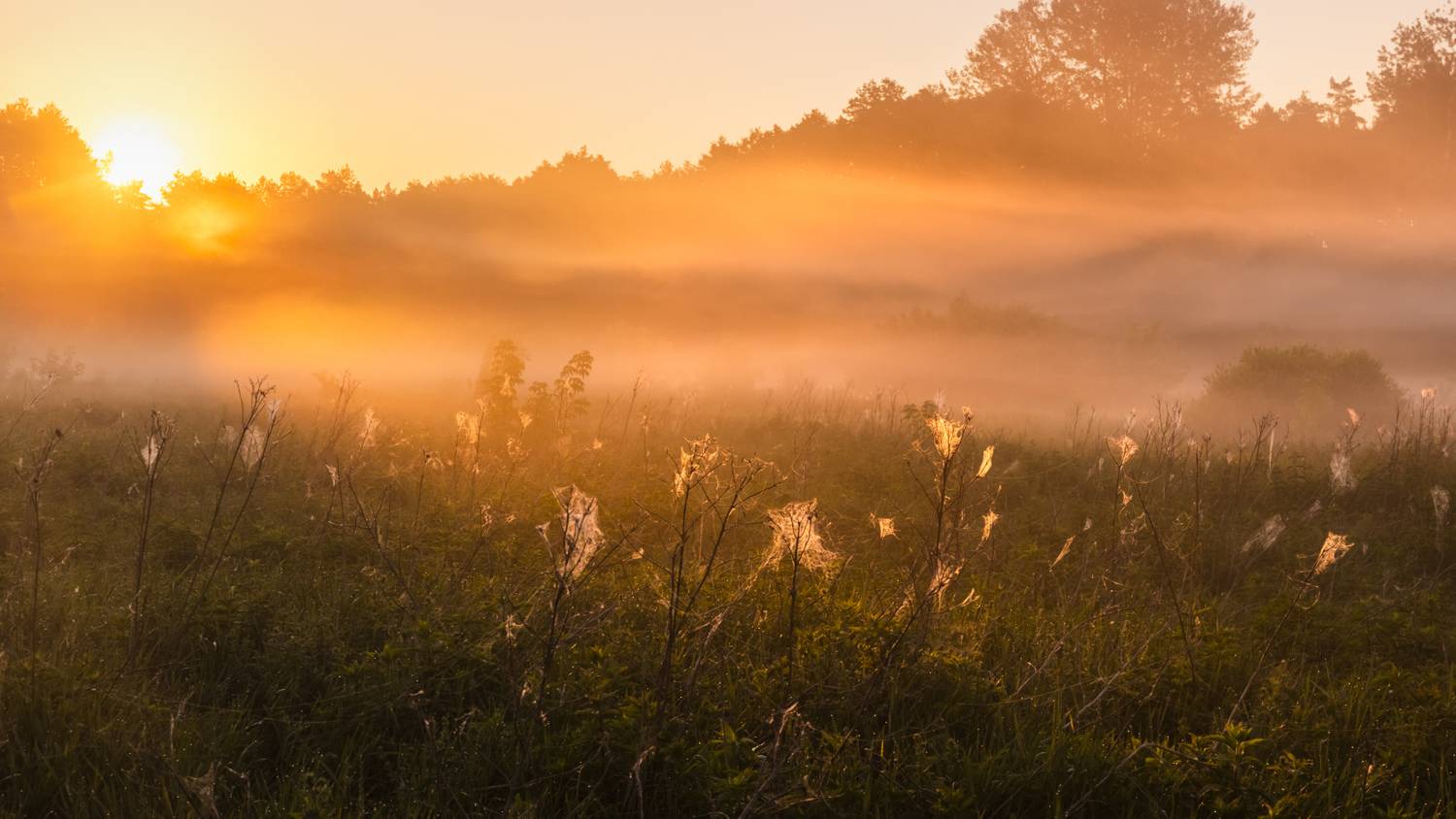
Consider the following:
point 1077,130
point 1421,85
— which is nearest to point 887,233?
point 1077,130

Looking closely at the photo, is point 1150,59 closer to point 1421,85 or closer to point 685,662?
point 1421,85

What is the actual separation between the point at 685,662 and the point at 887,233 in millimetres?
31727

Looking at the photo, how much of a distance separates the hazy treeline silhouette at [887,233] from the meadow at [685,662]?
58.9 feet

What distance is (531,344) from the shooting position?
95.3ft

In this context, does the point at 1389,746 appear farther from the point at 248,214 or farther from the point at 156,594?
the point at 248,214

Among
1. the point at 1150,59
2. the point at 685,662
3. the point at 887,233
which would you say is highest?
the point at 1150,59

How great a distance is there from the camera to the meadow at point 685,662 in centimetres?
325

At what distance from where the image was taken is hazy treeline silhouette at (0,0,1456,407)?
1125 inches

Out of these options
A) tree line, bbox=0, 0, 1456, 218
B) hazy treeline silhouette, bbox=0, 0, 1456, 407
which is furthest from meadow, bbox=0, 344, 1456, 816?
tree line, bbox=0, 0, 1456, 218

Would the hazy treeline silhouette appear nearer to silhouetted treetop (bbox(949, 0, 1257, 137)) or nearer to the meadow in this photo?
silhouetted treetop (bbox(949, 0, 1257, 137))

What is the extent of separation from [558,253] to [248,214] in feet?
45.1

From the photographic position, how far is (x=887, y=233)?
3412cm

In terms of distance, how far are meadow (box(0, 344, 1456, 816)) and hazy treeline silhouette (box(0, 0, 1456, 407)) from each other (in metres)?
17.9

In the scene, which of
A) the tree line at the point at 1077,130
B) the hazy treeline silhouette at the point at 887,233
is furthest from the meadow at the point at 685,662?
the tree line at the point at 1077,130
